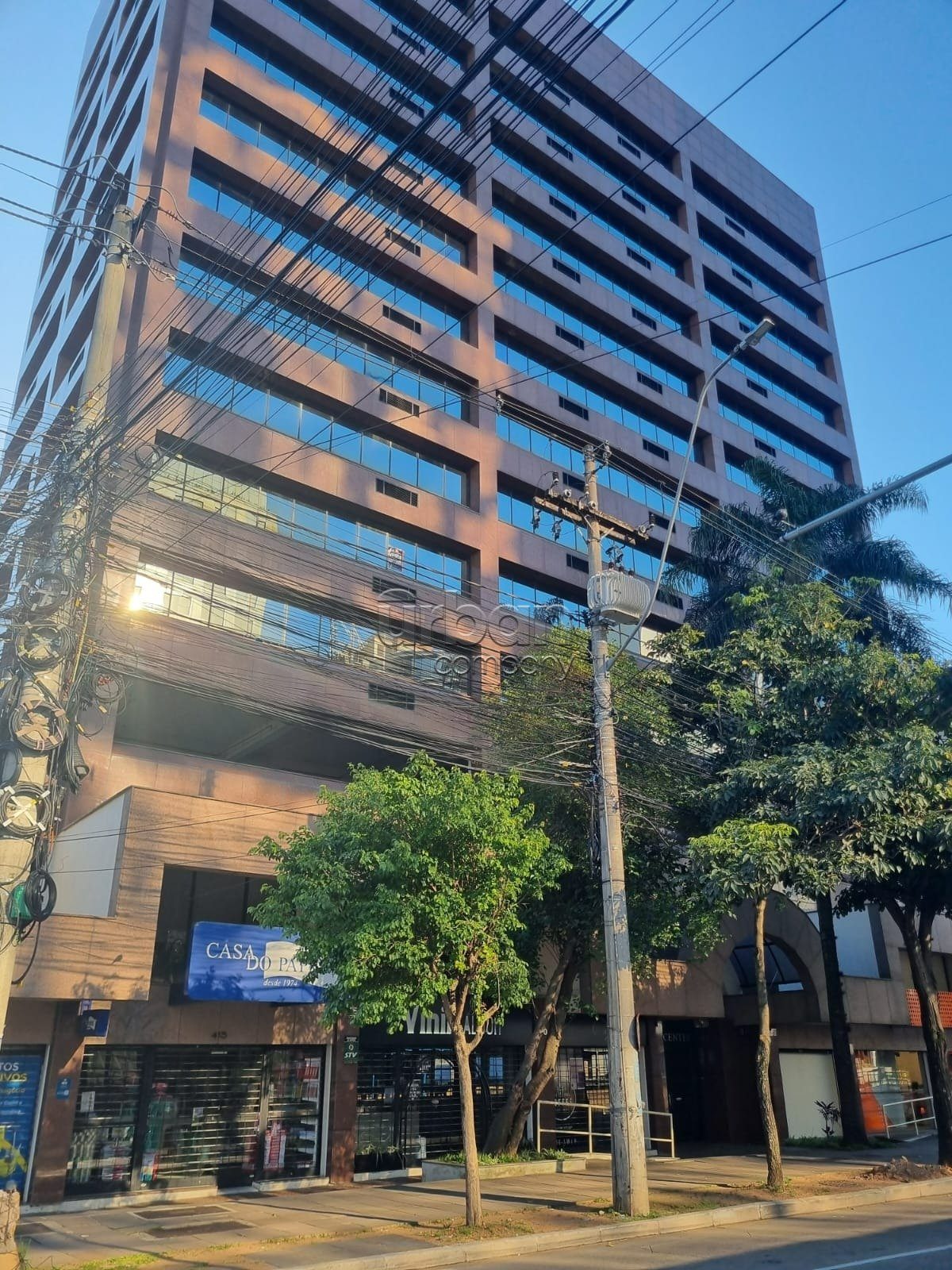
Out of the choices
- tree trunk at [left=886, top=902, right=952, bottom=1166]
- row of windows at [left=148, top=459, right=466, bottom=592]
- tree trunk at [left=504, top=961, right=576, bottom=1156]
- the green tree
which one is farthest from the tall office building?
tree trunk at [left=886, top=902, right=952, bottom=1166]

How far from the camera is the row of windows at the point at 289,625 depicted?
80.0 feet

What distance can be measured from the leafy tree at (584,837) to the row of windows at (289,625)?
14.3ft

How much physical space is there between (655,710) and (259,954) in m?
9.27

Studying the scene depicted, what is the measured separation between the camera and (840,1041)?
78.4 ft

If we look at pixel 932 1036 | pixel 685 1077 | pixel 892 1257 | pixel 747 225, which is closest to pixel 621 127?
pixel 747 225

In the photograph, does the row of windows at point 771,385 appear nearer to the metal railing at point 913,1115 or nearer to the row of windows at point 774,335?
the row of windows at point 774,335

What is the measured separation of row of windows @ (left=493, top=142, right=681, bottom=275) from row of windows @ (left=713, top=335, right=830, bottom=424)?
179 inches

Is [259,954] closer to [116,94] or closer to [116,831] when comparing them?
[116,831]

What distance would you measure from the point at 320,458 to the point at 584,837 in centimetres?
1506

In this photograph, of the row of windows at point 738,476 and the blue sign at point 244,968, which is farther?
the row of windows at point 738,476

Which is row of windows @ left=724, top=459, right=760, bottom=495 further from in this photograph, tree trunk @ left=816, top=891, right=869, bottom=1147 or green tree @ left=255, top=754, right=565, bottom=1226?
green tree @ left=255, top=754, right=565, bottom=1226

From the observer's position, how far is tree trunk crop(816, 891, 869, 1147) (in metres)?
24.0

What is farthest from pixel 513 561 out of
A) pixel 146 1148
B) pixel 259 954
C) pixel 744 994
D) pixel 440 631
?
pixel 146 1148

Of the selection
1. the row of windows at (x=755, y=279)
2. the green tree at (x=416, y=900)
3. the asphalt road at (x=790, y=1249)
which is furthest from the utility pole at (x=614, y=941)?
the row of windows at (x=755, y=279)
